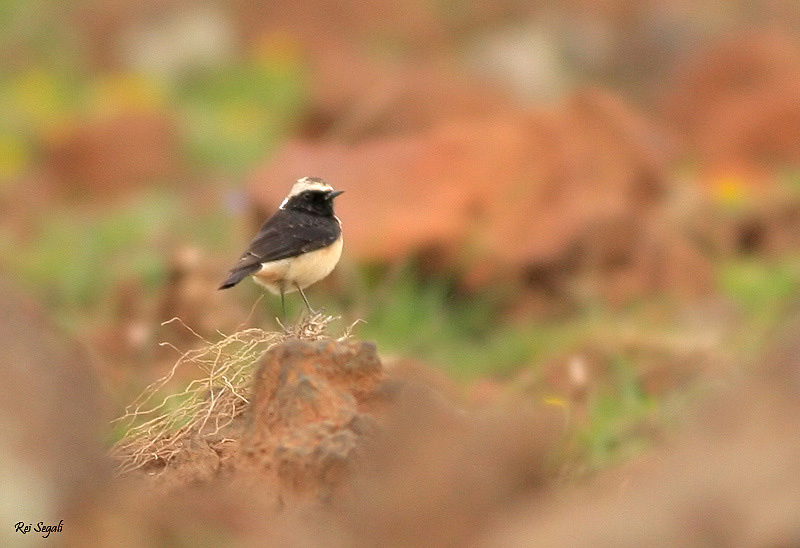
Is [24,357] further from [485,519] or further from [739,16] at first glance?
[739,16]

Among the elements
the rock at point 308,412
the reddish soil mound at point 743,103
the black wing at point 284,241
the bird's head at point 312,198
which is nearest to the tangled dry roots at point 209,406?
the rock at point 308,412

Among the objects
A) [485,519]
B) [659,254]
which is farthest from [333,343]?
[659,254]

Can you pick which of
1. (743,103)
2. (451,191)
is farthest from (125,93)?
(451,191)

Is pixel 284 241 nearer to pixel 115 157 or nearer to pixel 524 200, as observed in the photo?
pixel 524 200

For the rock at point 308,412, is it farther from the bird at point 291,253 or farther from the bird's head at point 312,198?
the bird's head at point 312,198

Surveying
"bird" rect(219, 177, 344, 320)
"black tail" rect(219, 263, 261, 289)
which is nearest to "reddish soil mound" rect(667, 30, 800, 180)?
"bird" rect(219, 177, 344, 320)
